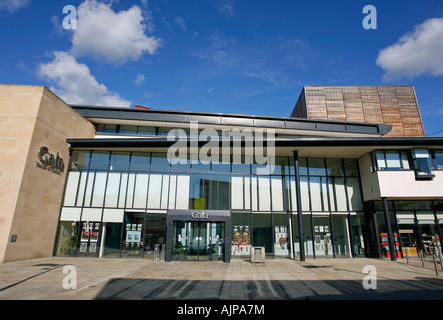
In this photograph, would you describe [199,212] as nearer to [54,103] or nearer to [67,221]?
[67,221]

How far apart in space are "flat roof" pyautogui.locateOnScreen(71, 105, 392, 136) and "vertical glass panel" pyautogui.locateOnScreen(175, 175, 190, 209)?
5.93 metres

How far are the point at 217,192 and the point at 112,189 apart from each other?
8.12 meters

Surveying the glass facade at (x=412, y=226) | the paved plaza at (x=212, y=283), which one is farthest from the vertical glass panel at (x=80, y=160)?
the glass facade at (x=412, y=226)

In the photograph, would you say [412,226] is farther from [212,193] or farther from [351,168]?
[212,193]

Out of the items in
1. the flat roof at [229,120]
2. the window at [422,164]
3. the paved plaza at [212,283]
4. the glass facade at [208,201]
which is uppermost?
the flat roof at [229,120]

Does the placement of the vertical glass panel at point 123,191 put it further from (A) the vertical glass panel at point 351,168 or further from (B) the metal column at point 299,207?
(A) the vertical glass panel at point 351,168

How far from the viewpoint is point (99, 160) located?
19.6 m

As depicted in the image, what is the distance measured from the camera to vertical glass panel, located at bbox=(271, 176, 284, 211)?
19.6 metres

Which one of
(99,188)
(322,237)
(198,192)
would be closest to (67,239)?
(99,188)

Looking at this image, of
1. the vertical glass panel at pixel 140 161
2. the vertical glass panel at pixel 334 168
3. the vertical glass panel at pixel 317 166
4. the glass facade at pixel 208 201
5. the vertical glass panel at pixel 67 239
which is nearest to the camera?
the vertical glass panel at pixel 67 239

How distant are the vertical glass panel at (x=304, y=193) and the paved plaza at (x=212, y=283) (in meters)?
6.68

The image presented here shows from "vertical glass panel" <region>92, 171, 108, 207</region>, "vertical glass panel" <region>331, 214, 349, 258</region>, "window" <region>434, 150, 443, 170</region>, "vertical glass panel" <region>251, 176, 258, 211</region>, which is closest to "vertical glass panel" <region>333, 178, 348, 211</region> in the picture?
"vertical glass panel" <region>331, 214, 349, 258</region>

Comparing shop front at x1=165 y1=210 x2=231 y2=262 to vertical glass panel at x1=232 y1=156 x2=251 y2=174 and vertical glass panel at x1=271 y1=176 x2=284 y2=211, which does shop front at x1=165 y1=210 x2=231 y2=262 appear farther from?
vertical glass panel at x1=271 y1=176 x2=284 y2=211

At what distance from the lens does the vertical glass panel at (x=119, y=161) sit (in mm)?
19422
